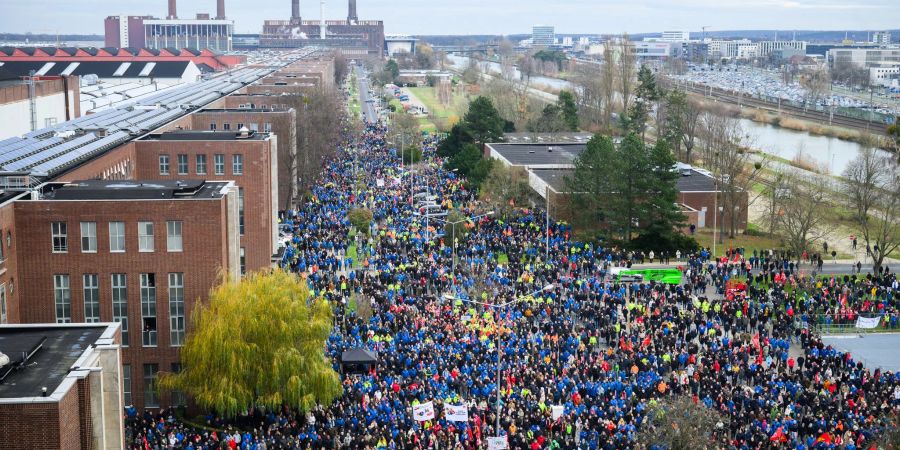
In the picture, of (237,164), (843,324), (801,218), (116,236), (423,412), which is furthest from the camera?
(801,218)

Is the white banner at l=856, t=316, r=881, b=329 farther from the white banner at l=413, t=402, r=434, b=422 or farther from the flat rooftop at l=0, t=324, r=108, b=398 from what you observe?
the flat rooftop at l=0, t=324, r=108, b=398

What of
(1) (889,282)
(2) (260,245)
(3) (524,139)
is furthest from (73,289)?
(3) (524,139)

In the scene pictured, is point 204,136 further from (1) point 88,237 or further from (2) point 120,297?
(2) point 120,297

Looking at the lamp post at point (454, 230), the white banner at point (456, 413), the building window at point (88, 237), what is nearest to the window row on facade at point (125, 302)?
the building window at point (88, 237)

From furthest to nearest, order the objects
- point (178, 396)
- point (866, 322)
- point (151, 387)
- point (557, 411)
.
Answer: point (866, 322), point (151, 387), point (178, 396), point (557, 411)

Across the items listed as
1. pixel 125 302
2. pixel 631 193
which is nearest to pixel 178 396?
pixel 125 302

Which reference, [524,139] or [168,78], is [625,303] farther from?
[168,78]

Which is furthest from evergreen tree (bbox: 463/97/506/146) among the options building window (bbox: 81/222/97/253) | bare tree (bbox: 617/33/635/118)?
building window (bbox: 81/222/97/253)

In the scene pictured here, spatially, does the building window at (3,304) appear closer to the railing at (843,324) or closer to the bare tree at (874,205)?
the railing at (843,324)
